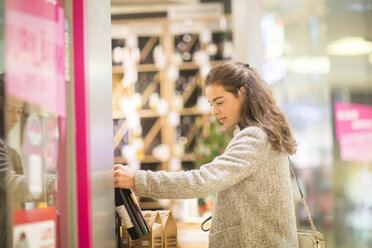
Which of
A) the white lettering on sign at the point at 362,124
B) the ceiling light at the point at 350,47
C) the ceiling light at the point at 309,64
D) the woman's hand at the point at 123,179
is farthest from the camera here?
the ceiling light at the point at 309,64

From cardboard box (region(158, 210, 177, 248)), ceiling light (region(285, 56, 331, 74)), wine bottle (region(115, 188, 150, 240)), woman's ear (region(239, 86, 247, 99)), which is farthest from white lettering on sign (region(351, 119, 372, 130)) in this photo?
wine bottle (region(115, 188, 150, 240))

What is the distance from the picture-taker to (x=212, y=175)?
1.63 meters

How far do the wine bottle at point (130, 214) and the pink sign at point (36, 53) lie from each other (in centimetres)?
51

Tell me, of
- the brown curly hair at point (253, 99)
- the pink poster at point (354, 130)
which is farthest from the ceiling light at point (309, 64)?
the brown curly hair at point (253, 99)

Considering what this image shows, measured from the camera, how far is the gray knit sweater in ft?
5.33

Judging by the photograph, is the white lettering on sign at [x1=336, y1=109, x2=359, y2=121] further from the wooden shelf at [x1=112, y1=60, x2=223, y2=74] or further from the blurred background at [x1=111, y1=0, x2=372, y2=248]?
the wooden shelf at [x1=112, y1=60, x2=223, y2=74]

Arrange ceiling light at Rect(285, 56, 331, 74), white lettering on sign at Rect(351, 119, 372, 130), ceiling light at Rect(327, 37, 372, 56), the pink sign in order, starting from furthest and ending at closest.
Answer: ceiling light at Rect(285, 56, 331, 74)
ceiling light at Rect(327, 37, 372, 56)
white lettering on sign at Rect(351, 119, 372, 130)
the pink sign

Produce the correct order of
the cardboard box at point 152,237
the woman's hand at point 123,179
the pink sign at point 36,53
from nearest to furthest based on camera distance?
1. the pink sign at point 36,53
2. the woman's hand at point 123,179
3. the cardboard box at point 152,237

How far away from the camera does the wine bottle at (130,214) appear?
5.28 ft

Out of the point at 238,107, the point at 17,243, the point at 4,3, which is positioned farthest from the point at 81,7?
the point at 238,107

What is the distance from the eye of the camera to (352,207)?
4.85 m

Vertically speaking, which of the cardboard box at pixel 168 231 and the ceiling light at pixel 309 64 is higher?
the ceiling light at pixel 309 64

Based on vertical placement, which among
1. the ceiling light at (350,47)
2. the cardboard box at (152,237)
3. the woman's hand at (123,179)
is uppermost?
the ceiling light at (350,47)

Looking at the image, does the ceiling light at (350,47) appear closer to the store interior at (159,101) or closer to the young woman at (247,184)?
the store interior at (159,101)
